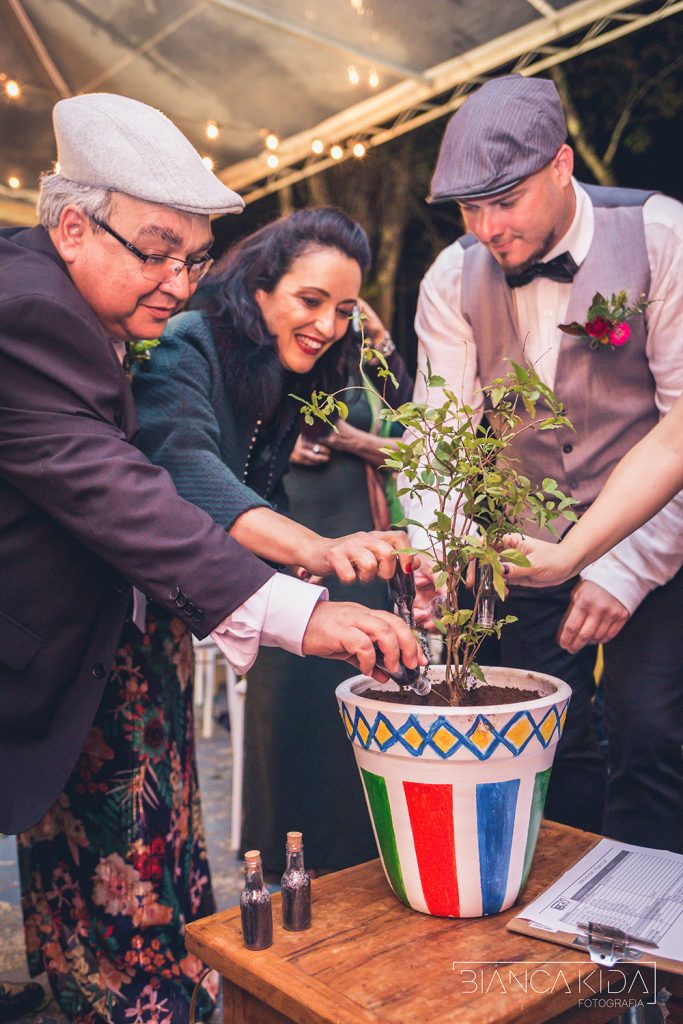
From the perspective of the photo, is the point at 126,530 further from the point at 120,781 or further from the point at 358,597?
the point at 358,597

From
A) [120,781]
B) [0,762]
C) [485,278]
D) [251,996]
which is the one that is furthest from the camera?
[485,278]

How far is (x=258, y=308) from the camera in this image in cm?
205

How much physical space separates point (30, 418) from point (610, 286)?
115cm

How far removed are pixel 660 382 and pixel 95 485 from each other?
1117 mm

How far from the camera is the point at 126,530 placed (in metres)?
1.34

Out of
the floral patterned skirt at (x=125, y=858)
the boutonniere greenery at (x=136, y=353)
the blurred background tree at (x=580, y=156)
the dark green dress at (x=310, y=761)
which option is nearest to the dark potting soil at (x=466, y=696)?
the floral patterned skirt at (x=125, y=858)

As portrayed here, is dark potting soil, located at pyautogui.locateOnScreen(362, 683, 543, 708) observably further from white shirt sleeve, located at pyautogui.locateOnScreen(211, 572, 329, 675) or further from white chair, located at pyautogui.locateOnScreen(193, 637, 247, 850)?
white chair, located at pyautogui.locateOnScreen(193, 637, 247, 850)

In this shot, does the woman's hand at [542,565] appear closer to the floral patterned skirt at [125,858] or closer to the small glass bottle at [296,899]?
the small glass bottle at [296,899]

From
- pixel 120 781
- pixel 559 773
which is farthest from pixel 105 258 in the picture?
pixel 559 773

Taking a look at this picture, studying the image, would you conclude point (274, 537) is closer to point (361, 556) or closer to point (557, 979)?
point (361, 556)

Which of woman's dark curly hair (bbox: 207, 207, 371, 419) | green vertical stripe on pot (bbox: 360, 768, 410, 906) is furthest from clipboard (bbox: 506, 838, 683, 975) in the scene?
woman's dark curly hair (bbox: 207, 207, 371, 419)

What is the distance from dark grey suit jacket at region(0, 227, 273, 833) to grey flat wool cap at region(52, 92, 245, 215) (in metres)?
0.15

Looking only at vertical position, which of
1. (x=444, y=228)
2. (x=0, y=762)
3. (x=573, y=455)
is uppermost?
(x=444, y=228)

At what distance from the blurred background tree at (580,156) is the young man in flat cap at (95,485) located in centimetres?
104
